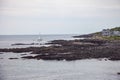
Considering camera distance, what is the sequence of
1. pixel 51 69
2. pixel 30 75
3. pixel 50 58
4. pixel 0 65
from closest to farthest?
pixel 30 75
pixel 51 69
pixel 0 65
pixel 50 58

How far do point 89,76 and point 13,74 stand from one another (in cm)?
622

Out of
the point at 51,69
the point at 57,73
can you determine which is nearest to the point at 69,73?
the point at 57,73

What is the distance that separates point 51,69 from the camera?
28.7 meters

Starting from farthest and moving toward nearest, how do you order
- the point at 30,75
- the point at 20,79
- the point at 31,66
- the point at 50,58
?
the point at 50,58 < the point at 31,66 < the point at 30,75 < the point at 20,79

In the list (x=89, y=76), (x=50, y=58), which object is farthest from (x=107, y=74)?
(x=50, y=58)

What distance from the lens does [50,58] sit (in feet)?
119

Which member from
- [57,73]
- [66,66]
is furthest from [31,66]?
[57,73]

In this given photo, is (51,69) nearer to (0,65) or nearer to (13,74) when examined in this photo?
(13,74)

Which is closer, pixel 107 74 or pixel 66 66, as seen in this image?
pixel 107 74

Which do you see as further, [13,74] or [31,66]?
[31,66]

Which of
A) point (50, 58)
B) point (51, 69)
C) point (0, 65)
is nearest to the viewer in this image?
point (51, 69)

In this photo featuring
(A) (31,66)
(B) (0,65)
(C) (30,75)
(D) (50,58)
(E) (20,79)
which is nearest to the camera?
(E) (20,79)

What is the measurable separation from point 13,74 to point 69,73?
460 centimetres

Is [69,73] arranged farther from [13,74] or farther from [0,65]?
[0,65]
